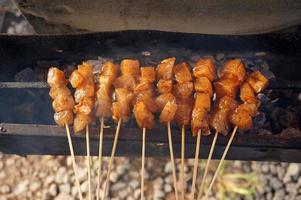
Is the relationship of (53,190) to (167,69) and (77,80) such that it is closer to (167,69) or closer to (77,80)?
(77,80)

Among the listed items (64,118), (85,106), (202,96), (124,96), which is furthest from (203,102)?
(64,118)

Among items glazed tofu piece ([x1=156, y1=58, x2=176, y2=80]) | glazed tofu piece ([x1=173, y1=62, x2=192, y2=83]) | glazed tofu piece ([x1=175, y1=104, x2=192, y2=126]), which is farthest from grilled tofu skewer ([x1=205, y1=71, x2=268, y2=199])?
glazed tofu piece ([x1=156, y1=58, x2=176, y2=80])

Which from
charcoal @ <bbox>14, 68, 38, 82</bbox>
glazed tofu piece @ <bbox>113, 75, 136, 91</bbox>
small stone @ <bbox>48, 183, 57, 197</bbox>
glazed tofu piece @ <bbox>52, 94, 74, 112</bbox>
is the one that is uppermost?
charcoal @ <bbox>14, 68, 38, 82</bbox>

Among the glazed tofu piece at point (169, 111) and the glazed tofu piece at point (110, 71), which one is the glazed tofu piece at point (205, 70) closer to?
the glazed tofu piece at point (169, 111)

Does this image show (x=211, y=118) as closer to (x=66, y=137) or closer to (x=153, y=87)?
(x=153, y=87)

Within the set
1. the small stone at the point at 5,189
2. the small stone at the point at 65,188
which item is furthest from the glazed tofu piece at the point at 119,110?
the small stone at the point at 5,189

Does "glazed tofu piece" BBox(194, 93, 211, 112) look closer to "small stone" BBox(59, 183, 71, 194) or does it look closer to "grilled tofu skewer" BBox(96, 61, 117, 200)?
"grilled tofu skewer" BBox(96, 61, 117, 200)
